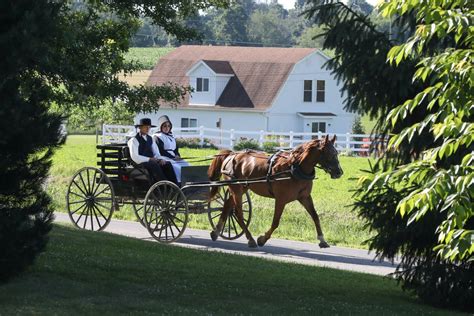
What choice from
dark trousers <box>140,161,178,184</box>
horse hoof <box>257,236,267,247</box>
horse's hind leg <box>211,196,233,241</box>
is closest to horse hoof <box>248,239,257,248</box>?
horse hoof <box>257,236,267,247</box>

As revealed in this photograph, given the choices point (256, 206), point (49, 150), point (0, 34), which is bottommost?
point (256, 206)

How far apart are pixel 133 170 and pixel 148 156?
409mm

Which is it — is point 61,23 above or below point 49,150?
above

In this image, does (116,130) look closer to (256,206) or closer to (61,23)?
(256,206)

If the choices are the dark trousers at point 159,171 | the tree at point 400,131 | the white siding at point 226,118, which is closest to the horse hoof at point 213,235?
the dark trousers at point 159,171

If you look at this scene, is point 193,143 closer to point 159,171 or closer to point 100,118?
point 100,118

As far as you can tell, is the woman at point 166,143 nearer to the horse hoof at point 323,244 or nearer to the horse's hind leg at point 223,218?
the horse's hind leg at point 223,218

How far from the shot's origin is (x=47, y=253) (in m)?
12.8

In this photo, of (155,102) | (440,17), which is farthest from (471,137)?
(155,102)

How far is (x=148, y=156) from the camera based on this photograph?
64.3 ft

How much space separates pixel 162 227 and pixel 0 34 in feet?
31.2

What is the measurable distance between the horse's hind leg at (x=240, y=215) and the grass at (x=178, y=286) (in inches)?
A: 135

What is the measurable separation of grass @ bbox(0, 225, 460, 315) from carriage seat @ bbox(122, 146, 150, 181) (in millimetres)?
4082

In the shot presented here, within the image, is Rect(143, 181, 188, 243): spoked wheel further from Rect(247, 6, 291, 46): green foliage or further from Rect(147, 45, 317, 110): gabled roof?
Rect(247, 6, 291, 46): green foliage
